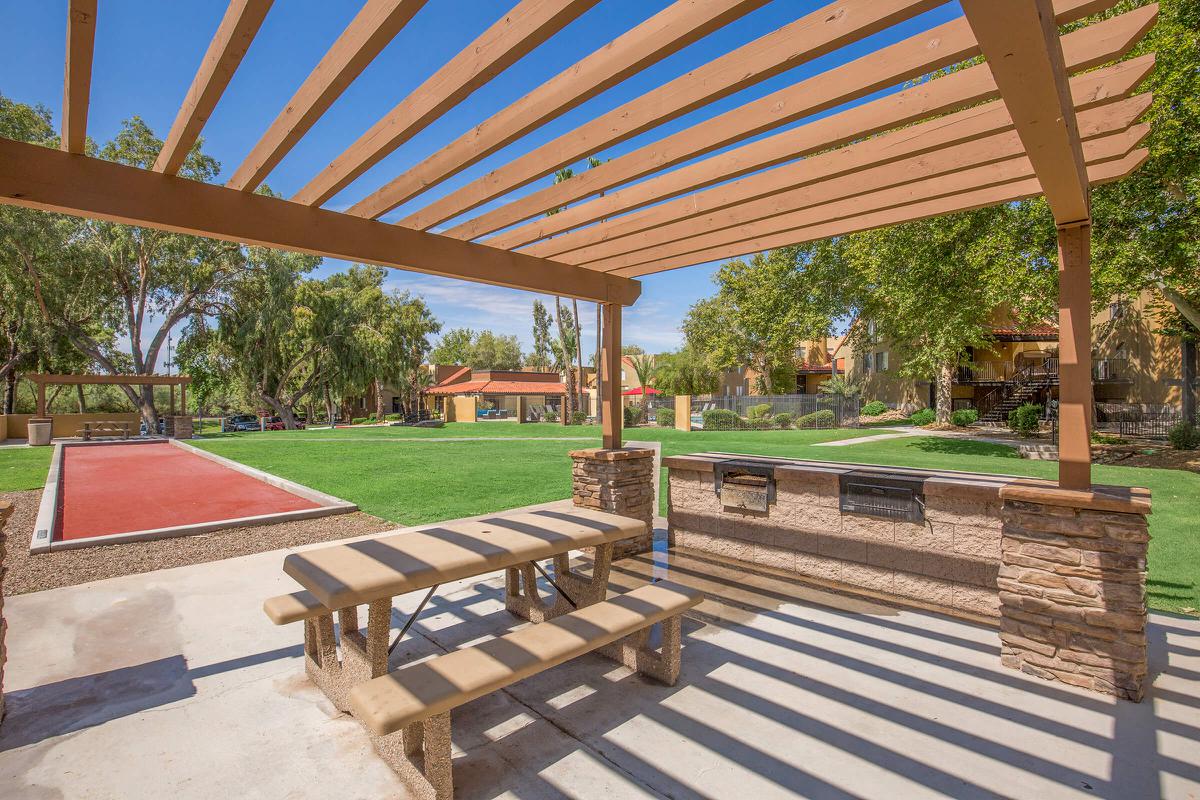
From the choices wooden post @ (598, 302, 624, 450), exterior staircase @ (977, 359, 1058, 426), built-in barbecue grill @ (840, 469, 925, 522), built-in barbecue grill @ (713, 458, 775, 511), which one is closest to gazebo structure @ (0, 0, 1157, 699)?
built-in barbecue grill @ (840, 469, 925, 522)

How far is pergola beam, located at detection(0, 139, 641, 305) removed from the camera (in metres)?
2.77

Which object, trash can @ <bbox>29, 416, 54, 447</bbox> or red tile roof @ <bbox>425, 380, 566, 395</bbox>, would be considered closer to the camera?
trash can @ <bbox>29, 416, 54, 447</bbox>

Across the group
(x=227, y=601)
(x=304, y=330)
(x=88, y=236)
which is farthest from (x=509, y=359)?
(x=227, y=601)

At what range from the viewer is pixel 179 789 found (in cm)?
230

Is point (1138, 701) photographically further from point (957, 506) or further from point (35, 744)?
point (35, 744)

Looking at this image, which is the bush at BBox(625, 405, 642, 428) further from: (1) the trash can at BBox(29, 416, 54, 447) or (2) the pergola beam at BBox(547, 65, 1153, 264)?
(2) the pergola beam at BBox(547, 65, 1153, 264)

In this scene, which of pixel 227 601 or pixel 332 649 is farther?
pixel 227 601

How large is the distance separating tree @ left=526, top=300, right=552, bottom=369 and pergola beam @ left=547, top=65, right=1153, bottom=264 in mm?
55583

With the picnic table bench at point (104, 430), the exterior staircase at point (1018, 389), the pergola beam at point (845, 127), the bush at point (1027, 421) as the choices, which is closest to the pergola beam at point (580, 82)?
the pergola beam at point (845, 127)

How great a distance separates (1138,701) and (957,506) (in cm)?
140

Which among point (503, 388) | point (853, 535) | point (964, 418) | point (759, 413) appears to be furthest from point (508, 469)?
point (503, 388)

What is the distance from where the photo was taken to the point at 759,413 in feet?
90.3

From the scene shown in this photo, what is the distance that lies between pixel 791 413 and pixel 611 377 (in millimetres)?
23993

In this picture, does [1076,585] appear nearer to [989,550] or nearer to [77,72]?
[989,550]
